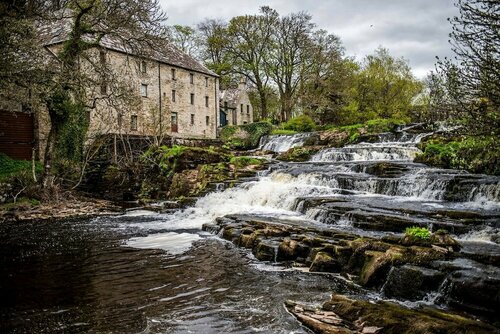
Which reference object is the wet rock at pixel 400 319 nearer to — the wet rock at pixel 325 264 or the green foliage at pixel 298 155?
the wet rock at pixel 325 264

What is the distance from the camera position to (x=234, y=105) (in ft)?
176

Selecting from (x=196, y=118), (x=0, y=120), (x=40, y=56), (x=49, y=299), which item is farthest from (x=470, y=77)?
(x=196, y=118)

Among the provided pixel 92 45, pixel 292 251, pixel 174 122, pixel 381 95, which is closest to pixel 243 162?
pixel 92 45

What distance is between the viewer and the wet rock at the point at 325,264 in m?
→ 8.11

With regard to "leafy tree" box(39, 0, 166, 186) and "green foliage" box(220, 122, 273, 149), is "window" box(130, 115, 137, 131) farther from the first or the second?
"leafy tree" box(39, 0, 166, 186)

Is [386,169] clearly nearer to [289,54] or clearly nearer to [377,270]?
[377,270]

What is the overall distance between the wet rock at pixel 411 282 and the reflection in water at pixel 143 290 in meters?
0.93

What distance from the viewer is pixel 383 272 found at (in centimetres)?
707

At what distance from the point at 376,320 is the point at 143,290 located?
405 centimetres

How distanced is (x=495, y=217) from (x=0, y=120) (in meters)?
26.1

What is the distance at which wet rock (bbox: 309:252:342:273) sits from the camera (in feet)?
26.6

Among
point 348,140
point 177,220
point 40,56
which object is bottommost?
point 177,220

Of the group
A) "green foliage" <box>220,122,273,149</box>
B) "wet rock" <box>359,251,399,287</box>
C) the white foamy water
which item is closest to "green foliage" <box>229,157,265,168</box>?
the white foamy water

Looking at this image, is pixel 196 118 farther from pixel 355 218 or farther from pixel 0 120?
pixel 355 218
